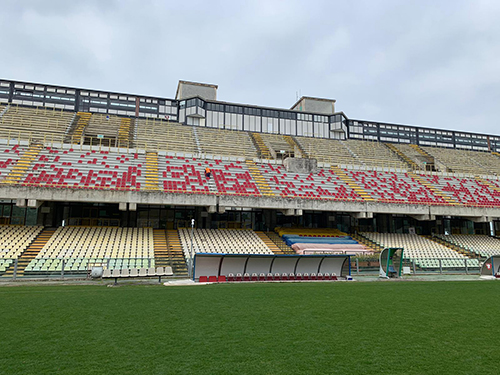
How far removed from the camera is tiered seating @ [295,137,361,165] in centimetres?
4309

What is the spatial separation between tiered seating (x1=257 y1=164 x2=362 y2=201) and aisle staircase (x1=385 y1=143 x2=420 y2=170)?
1453 centimetres

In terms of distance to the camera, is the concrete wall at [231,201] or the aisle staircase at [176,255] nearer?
the aisle staircase at [176,255]

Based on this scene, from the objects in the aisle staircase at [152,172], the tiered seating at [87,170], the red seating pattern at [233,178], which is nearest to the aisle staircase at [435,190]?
the red seating pattern at [233,178]

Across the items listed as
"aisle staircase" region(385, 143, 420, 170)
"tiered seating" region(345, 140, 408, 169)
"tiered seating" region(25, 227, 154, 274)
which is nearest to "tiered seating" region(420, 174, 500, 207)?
"aisle staircase" region(385, 143, 420, 170)

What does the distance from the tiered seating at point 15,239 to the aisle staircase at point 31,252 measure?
0.92ft

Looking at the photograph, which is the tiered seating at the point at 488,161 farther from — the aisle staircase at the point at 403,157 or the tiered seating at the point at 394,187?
the tiered seating at the point at 394,187

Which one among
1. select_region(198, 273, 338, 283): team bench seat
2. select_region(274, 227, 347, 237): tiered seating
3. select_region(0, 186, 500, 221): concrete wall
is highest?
select_region(0, 186, 500, 221): concrete wall

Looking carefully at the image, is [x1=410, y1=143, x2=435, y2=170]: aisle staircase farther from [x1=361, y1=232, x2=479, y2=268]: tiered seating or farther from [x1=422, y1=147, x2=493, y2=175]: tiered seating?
[x1=361, y1=232, x2=479, y2=268]: tiered seating

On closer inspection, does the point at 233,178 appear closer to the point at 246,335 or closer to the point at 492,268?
the point at 492,268

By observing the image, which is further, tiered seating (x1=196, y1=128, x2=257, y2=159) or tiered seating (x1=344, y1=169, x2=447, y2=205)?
tiered seating (x1=196, y1=128, x2=257, y2=159)

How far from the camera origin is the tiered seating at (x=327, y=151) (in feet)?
141

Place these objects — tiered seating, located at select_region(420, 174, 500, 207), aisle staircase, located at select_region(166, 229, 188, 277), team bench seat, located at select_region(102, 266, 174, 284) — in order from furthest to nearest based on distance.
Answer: tiered seating, located at select_region(420, 174, 500, 207) < aisle staircase, located at select_region(166, 229, 188, 277) < team bench seat, located at select_region(102, 266, 174, 284)

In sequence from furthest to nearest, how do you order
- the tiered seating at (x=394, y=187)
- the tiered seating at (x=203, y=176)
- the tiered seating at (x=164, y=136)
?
the tiered seating at (x=164, y=136) → the tiered seating at (x=394, y=187) → the tiered seating at (x=203, y=176)

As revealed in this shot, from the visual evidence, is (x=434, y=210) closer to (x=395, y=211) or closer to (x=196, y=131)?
(x=395, y=211)
